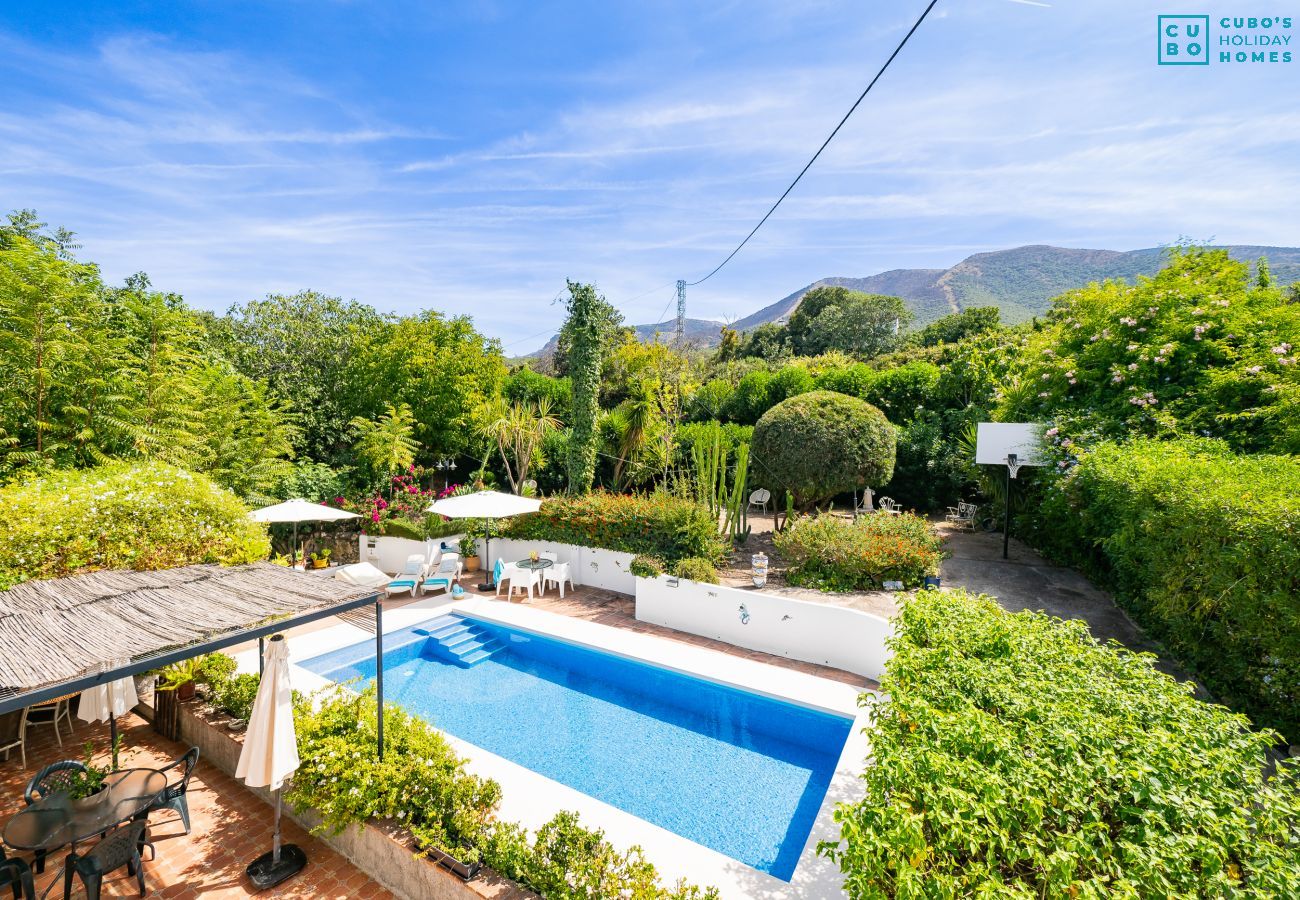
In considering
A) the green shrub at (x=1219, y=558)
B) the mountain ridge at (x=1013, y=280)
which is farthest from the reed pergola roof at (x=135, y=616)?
the mountain ridge at (x=1013, y=280)

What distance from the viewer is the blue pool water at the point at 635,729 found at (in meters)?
→ 5.74

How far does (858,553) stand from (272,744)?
9236 millimetres

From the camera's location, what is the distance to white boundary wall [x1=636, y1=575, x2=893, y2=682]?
334 inches

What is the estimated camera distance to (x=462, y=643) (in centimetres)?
999

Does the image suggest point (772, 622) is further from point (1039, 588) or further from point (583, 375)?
point (583, 375)

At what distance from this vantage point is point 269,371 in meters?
21.4

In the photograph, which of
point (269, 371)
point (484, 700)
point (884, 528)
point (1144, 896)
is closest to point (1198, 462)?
point (884, 528)

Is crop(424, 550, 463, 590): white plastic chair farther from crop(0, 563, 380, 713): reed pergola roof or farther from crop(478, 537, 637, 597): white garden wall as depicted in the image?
crop(0, 563, 380, 713): reed pergola roof

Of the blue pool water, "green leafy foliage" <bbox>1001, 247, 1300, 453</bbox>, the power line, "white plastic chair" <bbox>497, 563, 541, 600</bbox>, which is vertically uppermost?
the power line

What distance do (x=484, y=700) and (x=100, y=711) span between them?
13.6 feet

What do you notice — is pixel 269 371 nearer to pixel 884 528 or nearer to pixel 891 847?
pixel 884 528

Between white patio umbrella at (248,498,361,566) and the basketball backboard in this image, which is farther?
the basketball backboard

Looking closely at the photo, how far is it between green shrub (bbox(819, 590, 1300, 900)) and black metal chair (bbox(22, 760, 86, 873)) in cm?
620

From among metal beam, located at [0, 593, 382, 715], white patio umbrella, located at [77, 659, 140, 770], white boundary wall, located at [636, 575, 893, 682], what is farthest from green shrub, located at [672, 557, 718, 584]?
white patio umbrella, located at [77, 659, 140, 770]
